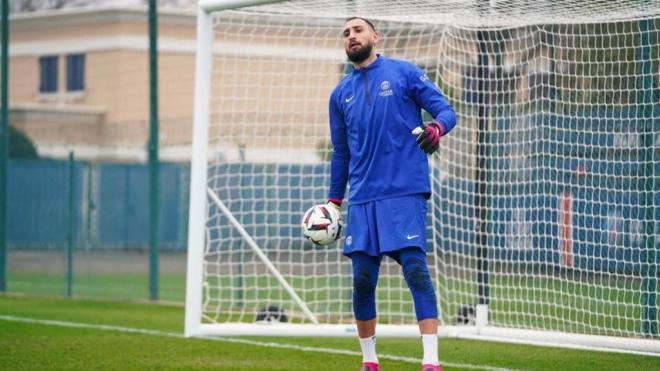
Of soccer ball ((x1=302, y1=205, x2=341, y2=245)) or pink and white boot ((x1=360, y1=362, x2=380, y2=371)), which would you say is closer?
pink and white boot ((x1=360, y1=362, x2=380, y2=371))

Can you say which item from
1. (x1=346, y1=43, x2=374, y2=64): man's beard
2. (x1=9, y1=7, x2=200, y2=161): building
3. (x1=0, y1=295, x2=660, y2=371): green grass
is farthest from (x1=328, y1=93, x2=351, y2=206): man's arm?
(x1=9, y1=7, x2=200, y2=161): building

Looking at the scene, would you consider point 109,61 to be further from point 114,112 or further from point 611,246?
point 611,246

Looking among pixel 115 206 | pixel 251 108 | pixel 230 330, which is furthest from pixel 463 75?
pixel 251 108

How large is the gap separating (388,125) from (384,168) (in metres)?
0.25

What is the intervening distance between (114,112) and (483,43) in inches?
1048

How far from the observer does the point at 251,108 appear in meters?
25.9

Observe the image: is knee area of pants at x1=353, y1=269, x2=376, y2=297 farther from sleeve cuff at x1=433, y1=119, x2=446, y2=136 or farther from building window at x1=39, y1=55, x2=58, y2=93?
building window at x1=39, y1=55, x2=58, y2=93

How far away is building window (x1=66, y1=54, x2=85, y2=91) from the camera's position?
35250 millimetres

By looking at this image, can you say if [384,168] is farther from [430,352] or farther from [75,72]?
[75,72]

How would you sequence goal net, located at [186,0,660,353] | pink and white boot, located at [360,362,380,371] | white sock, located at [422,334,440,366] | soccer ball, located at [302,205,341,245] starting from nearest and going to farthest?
white sock, located at [422,334,440,366] → pink and white boot, located at [360,362,380,371] → soccer ball, located at [302,205,341,245] → goal net, located at [186,0,660,353]

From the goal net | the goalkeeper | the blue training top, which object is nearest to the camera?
the goalkeeper

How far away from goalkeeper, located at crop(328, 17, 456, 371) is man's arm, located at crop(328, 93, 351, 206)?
8 centimetres

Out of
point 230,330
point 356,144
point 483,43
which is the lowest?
point 230,330

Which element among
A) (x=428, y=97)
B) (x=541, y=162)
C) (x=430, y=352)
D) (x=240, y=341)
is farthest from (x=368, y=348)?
(x=541, y=162)
